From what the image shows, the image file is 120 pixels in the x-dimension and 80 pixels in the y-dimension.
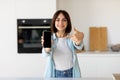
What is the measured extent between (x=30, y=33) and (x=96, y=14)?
107 centimetres

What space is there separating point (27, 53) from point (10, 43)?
0.27 metres

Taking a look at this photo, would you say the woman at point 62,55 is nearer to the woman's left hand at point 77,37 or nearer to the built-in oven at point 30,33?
the woman's left hand at point 77,37

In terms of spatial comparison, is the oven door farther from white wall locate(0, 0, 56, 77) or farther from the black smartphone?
the black smartphone

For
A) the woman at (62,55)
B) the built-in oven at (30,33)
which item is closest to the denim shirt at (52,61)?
the woman at (62,55)

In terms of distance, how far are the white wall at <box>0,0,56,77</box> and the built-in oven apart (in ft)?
0.18

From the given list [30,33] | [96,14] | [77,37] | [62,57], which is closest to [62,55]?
[62,57]

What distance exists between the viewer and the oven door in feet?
11.4

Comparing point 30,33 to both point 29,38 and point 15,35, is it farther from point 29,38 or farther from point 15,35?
point 15,35

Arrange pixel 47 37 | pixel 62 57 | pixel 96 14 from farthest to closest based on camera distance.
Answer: pixel 96 14, pixel 62 57, pixel 47 37

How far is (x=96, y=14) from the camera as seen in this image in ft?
12.8

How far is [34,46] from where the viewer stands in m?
3.49

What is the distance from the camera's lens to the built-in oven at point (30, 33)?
3.45 meters

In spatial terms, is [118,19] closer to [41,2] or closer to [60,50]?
[41,2]

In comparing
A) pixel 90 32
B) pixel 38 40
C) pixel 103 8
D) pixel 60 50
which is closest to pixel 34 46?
pixel 38 40
